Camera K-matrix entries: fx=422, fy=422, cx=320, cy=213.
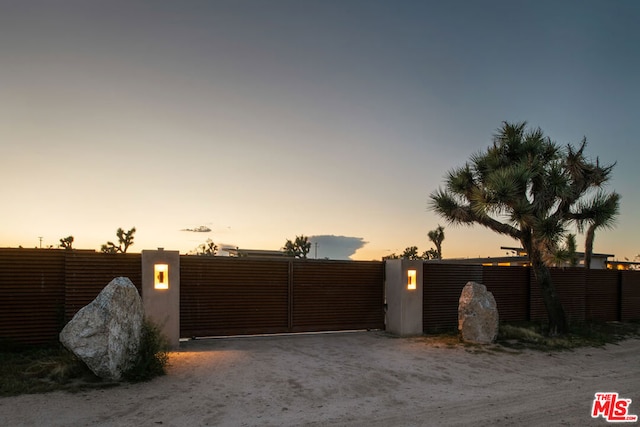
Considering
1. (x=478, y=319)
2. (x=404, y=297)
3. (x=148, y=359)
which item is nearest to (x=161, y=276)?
(x=148, y=359)

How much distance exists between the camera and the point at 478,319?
37.0 ft

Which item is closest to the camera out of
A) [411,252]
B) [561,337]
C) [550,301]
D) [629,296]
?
[561,337]

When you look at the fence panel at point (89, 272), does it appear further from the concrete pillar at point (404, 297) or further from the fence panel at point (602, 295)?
the fence panel at point (602, 295)

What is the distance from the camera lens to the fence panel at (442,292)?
13.2 meters

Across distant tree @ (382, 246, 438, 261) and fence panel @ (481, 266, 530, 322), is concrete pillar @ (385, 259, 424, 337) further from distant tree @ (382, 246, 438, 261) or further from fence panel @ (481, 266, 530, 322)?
distant tree @ (382, 246, 438, 261)

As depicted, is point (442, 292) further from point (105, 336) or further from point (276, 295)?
point (105, 336)

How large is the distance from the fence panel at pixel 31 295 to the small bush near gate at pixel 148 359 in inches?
124

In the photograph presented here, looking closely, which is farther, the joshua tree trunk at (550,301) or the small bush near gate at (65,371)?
the joshua tree trunk at (550,301)

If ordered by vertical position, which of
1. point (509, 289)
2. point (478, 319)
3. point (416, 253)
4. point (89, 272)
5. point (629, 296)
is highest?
point (89, 272)

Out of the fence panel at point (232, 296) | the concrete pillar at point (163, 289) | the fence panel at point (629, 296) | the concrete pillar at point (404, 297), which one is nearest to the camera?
the concrete pillar at point (163, 289)

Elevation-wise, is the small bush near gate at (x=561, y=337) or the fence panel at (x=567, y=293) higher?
the fence panel at (x=567, y=293)

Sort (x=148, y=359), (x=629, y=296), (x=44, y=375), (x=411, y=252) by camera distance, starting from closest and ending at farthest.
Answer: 1. (x=44, y=375)
2. (x=148, y=359)
3. (x=629, y=296)
4. (x=411, y=252)

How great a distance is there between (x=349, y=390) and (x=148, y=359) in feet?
11.4

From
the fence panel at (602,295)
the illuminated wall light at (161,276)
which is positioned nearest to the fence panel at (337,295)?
the illuminated wall light at (161,276)
